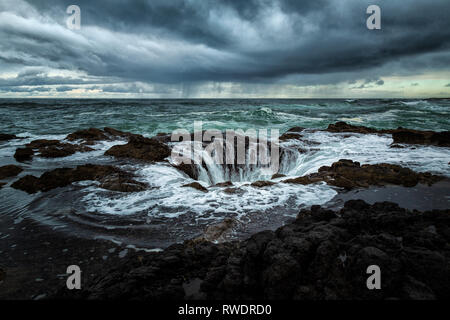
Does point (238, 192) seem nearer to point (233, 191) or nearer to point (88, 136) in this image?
point (233, 191)

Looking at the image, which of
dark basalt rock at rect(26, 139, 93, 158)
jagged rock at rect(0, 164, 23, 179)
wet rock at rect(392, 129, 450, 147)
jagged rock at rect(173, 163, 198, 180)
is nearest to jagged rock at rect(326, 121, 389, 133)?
wet rock at rect(392, 129, 450, 147)

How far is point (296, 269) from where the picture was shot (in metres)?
2.13

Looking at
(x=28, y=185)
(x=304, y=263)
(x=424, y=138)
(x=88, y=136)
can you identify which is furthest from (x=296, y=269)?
(x=88, y=136)

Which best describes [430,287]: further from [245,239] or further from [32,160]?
[32,160]

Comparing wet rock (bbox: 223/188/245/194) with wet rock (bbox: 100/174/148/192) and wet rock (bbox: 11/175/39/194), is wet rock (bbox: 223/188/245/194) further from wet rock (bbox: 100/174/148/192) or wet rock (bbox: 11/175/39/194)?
wet rock (bbox: 11/175/39/194)

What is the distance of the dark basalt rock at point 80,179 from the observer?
540cm

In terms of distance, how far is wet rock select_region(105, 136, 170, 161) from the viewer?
8.17 m

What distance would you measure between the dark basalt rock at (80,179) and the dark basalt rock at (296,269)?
3052 mm

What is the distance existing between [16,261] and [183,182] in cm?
372

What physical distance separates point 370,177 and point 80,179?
768 centimetres

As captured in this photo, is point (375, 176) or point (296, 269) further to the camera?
point (375, 176)

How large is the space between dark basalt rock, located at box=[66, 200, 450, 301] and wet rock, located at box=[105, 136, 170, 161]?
5678 mm

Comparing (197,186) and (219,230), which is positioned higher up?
(197,186)

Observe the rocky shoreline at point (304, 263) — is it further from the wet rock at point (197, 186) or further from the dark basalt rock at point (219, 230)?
the wet rock at point (197, 186)
